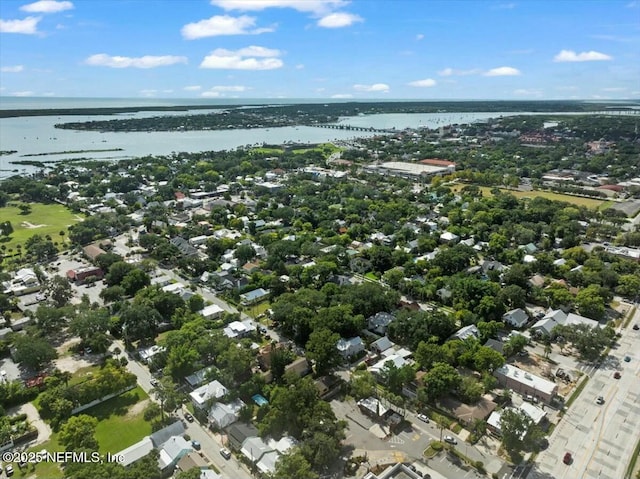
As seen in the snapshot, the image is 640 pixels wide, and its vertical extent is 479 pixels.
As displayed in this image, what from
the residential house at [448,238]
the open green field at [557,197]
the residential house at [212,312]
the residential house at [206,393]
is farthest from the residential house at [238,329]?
the open green field at [557,197]

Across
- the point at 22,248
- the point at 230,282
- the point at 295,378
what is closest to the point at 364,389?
the point at 295,378

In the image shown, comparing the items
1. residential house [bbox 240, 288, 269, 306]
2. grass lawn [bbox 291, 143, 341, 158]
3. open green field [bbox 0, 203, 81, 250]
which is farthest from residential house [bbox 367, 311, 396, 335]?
grass lawn [bbox 291, 143, 341, 158]

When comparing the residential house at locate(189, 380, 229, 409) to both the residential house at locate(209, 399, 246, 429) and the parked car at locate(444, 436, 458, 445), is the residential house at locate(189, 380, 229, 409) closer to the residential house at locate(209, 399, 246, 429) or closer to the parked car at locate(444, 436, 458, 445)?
the residential house at locate(209, 399, 246, 429)

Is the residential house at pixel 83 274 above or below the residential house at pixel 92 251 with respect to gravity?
below

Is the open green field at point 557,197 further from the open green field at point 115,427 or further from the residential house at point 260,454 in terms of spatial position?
the open green field at point 115,427

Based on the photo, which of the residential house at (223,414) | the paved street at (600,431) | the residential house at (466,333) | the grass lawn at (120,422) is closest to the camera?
the paved street at (600,431)

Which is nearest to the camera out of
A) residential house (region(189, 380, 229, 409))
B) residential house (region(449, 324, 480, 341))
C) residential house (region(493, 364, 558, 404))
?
residential house (region(189, 380, 229, 409))

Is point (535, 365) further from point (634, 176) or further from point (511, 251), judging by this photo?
point (634, 176)
